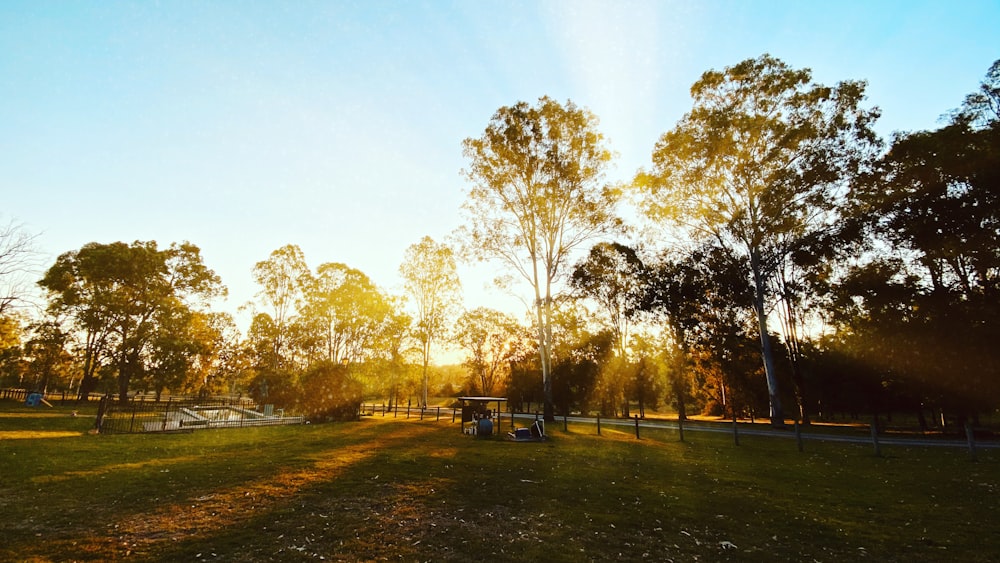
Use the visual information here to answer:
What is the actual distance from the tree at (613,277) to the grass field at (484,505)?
2666cm

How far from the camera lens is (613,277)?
142ft

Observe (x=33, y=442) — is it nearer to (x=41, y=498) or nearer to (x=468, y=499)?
(x=41, y=498)

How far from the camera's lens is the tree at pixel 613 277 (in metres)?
41.6

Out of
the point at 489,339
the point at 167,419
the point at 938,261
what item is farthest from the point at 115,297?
the point at 938,261

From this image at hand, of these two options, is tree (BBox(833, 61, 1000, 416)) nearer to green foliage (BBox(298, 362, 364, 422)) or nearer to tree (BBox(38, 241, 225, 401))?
green foliage (BBox(298, 362, 364, 422))

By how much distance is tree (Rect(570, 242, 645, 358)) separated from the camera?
41.6 m

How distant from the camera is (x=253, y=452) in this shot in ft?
49.8

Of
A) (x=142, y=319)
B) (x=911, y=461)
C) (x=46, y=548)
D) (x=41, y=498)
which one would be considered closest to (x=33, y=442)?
(x=41, y=498)

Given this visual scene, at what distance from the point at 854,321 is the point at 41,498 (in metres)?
39.9

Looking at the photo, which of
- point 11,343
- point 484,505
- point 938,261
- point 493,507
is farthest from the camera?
point 11,343

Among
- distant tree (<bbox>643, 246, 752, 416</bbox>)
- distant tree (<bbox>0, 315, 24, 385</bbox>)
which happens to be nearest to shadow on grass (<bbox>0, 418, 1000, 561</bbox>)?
distant tree (<bbox>643, 246, 752, 416</bbox>)

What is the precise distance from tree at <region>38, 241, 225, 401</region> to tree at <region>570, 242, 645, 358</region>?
133 ft

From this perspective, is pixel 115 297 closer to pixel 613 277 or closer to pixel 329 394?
pixel 329 394

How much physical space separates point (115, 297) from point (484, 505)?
43.9 metres
